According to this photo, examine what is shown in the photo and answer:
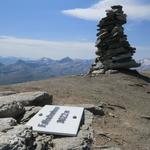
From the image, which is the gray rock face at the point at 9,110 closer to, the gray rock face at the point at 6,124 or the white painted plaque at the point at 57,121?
the white painted plaque at the point at 57,121

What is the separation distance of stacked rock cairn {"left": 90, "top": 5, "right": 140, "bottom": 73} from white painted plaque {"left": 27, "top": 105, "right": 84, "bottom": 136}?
31.2 m

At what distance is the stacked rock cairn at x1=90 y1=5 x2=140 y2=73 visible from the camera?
4506 centimetres

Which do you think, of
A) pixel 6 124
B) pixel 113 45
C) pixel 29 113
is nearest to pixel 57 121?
pixel 6 124

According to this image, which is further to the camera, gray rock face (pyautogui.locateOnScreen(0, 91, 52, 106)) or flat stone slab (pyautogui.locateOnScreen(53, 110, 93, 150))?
gray rock face (pyautogui.locateOnScreen(0, 91, 52, 106))

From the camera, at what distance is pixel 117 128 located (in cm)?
1833

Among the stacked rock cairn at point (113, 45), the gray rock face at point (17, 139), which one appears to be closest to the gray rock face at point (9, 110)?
the gray rock face at point (17, 139)

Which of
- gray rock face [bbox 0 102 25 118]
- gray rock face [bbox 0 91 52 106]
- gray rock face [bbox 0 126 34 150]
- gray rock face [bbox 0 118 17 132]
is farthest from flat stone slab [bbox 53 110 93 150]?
gray rock face [bbox 0 91 52 106]

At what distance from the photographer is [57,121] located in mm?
12273

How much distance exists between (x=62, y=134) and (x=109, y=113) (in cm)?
988

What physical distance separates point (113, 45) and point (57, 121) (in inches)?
1354

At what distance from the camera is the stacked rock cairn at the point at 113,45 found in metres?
45.1

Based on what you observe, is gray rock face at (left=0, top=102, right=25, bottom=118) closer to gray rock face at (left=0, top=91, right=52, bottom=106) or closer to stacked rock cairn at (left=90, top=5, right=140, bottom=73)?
gray rock face at (left=0, top=91, right=52, bottom=106)

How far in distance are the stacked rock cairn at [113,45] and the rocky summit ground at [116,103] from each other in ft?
9.09

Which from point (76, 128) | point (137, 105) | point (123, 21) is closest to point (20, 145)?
point (76, 128)
